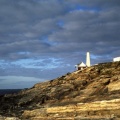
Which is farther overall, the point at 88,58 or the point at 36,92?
the point at 88,58

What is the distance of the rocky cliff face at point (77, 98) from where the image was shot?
40562mm

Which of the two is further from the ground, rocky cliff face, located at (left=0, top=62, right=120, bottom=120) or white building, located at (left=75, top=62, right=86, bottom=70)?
white building, located at (left=75, top=62, right=86, bottom=70)

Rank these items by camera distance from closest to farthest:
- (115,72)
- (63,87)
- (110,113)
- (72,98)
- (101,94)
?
(110,113) → (101,94) → (72,98) → (115,72) → (63,87)

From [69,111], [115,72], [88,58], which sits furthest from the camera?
[88,58]

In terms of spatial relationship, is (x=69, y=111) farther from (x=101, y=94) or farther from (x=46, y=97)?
(x=46, y=97)

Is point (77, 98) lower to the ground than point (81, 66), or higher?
lower

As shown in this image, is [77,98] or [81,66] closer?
[77,98]

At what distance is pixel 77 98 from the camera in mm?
48219

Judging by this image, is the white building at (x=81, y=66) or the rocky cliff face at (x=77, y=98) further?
the white building at (x=81, y=66)

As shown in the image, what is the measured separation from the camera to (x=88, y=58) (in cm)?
8138

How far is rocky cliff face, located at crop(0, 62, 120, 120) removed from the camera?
133 feet

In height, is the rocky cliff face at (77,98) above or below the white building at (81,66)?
below

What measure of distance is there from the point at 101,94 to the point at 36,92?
2314 centimetres

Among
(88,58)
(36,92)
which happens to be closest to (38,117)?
(36,92)
